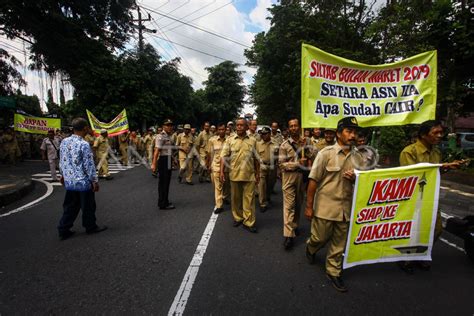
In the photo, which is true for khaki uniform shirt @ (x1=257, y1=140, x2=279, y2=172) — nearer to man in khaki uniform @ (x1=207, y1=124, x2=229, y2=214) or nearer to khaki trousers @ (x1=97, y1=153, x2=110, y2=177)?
man in khaki uniform @ (x1=207, y1=124, x2=229, y2=214)

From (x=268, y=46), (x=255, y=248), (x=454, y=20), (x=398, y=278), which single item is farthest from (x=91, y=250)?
(x=268, y=46)

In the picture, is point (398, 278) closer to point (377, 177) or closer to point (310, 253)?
point (310, 253)

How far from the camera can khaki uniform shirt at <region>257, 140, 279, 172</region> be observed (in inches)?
229

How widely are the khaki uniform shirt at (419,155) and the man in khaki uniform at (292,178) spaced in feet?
4.14

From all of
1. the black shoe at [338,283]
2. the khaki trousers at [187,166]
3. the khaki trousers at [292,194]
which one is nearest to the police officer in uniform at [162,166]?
the khaki trousers at [292,194]

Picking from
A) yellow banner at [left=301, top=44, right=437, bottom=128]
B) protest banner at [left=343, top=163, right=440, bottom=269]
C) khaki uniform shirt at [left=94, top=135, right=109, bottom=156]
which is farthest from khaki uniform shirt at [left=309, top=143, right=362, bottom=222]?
khaki uniform shirt at [left=94, top=135, right=109, bottom=156]

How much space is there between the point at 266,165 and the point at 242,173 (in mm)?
1477

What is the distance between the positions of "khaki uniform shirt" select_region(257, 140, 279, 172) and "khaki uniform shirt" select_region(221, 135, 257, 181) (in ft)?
3.60

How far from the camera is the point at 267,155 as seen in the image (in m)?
5.88

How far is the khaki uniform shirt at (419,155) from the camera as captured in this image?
3270mm

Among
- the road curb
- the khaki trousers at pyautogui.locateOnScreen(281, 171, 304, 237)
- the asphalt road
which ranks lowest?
the asphalt road

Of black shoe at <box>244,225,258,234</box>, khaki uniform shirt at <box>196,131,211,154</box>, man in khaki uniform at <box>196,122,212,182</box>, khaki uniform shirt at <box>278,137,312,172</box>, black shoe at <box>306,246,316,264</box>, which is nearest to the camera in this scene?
black shoe at <box>306,246,316,264</box>

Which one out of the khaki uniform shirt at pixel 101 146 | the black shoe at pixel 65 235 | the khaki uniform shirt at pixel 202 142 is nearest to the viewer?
the black shoe at pixel 65 235

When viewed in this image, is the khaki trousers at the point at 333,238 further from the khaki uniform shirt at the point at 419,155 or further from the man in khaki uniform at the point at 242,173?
the man in khaki uniform at the point at 242,173
